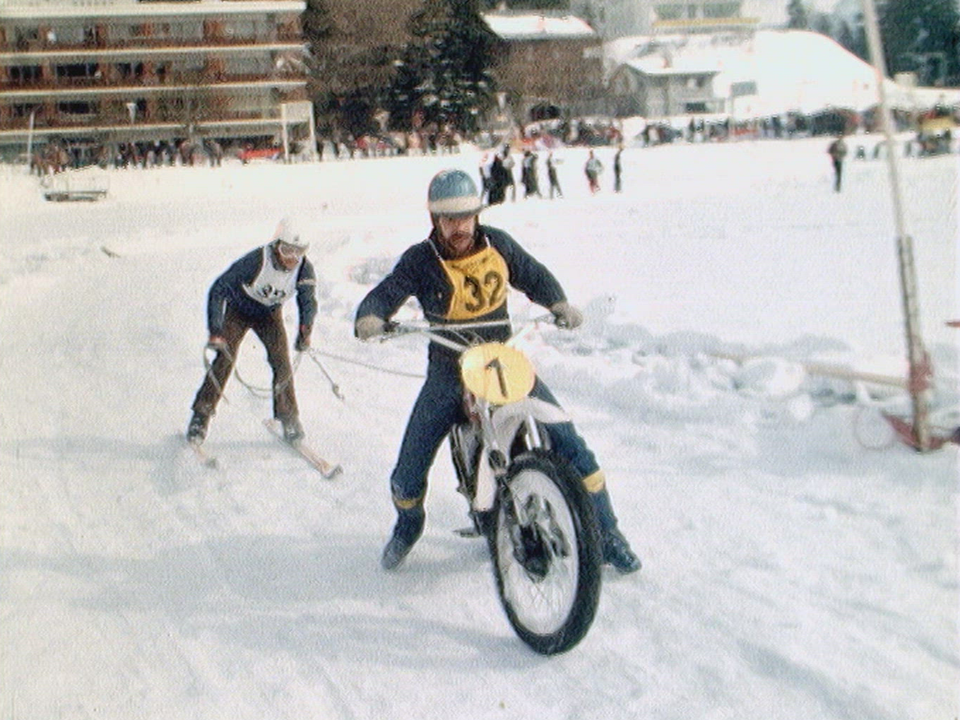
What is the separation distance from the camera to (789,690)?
10.3 ft

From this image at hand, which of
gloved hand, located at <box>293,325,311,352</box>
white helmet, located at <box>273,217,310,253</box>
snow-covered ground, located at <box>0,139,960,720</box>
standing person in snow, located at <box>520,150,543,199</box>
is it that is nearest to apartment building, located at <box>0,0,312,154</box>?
snow-covered ground, located at <box>0,139,960,720</box>

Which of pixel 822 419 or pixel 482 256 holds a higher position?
pixel 482 256

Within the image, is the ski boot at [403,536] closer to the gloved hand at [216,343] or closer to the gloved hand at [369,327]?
the gloved hand at [369,327]

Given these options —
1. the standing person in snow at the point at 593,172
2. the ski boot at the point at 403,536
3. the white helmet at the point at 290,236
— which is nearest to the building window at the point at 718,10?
the standing person in snow at the point at 593,172

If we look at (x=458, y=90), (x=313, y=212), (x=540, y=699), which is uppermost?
(x=458, y=90)

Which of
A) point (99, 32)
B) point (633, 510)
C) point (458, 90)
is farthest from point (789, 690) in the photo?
point (458, 90)

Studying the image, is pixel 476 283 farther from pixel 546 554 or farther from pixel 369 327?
pixel 546 554

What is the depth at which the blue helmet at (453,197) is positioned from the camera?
378 cm

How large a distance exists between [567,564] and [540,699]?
0.46m

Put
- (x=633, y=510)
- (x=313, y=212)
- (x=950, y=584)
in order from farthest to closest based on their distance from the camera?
1. (x=313, y=212)
2. (x=633, y=510)
3. (x=950, y=584)

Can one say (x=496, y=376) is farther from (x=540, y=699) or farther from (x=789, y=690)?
(x=789, y=690)

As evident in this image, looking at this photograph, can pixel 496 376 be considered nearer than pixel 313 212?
Yes

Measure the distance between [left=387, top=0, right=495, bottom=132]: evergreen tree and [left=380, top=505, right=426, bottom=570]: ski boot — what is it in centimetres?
897

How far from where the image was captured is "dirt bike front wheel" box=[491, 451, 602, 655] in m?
3.24
